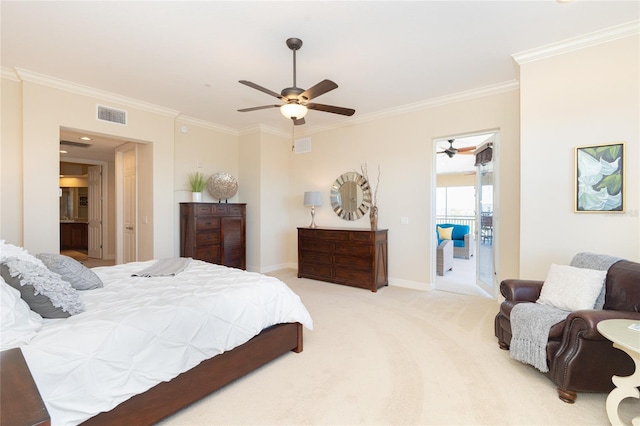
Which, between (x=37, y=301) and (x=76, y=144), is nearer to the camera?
(x=37, y=301)

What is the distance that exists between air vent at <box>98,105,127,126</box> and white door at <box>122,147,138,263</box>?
3.33ft

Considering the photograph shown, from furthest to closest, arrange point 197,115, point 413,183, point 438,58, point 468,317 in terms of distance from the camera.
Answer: point 197,115 < point 413,183 < point 468,317 < point 438,58

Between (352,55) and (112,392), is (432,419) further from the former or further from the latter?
(352,55)

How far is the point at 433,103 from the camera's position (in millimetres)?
4469

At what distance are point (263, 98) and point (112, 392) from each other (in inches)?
152

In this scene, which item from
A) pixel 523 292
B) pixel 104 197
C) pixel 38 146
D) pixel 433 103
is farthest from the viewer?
pixel 104 197

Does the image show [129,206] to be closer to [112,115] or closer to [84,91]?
[112,115]

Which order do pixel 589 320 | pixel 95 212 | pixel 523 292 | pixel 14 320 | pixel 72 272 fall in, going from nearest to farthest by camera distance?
pixel 14 320 → pixel 589 320 → pixel 72 272 → pixel 523 292 → pixel 95 212

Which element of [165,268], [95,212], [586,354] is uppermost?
[95,212]

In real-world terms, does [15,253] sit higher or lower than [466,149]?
lower

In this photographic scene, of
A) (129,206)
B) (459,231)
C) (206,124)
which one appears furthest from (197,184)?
(459,231)

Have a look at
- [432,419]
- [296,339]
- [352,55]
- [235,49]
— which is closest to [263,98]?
[235,49]

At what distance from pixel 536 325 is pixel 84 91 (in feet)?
18.4

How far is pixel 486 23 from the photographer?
104 inches
